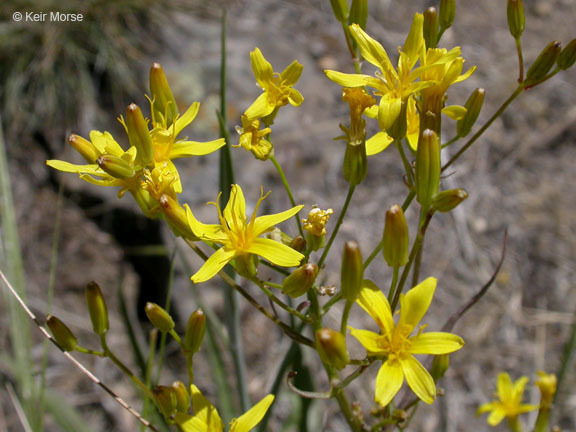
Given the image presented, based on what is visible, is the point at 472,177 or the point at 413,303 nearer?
the point at 413,303

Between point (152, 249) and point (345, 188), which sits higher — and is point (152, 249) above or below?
below

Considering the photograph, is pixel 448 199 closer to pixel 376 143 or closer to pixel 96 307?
pixel 376 143

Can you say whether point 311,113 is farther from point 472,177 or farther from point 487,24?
point 487,24

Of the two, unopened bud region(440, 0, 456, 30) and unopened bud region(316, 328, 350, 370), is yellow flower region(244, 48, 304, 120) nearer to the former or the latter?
unopened bud region(440, 0, 456, 30)

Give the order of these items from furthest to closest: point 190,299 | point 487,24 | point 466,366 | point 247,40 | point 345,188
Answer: point 487,24 < point 247,40 < point 345,188 < point 190,299 < point 466,366

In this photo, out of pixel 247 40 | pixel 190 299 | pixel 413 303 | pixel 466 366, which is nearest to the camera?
pixel 413 303

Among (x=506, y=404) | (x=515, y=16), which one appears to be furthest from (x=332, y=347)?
(x=506, y=404)

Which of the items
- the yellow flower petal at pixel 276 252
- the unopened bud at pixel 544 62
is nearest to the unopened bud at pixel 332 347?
the yellow flower petal at pixel 276 252

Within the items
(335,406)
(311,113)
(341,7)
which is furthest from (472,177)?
(341,7)
